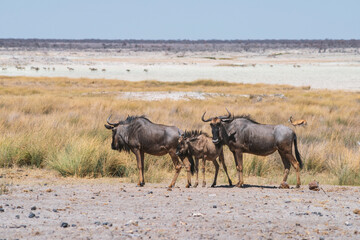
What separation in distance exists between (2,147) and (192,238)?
23.2 feet

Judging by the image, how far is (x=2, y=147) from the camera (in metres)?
12.2

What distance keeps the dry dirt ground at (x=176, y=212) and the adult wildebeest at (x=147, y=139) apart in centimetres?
54

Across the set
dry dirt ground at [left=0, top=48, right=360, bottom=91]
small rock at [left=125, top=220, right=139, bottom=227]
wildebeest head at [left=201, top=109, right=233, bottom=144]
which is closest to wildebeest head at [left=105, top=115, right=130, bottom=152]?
wildebeest head at [left=201, top=109, right=233, bottom=144]

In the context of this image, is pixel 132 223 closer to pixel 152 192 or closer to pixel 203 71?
pixel 152 192

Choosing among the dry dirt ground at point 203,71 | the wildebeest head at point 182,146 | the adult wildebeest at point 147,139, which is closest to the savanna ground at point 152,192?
the adult wildebeest at point 147,139

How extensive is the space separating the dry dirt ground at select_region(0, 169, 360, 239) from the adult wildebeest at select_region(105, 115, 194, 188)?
54cm

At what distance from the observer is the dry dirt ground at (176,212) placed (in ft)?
21.4

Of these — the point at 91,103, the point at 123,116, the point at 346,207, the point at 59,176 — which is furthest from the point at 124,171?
the point at 91,103

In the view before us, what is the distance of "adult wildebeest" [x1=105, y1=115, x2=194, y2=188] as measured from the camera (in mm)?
9359

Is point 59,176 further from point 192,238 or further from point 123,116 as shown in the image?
point 123,116

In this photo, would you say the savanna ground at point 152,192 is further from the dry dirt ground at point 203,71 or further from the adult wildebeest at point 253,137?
the dry dirt ground at point 203,71

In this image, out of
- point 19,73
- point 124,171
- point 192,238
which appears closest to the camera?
point 192,238

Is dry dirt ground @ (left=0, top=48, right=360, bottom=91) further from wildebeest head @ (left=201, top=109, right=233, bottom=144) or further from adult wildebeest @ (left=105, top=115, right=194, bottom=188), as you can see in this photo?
adult wildebeest @ (left=105, top=115, right=194, bottom=188)

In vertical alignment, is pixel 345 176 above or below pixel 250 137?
below
